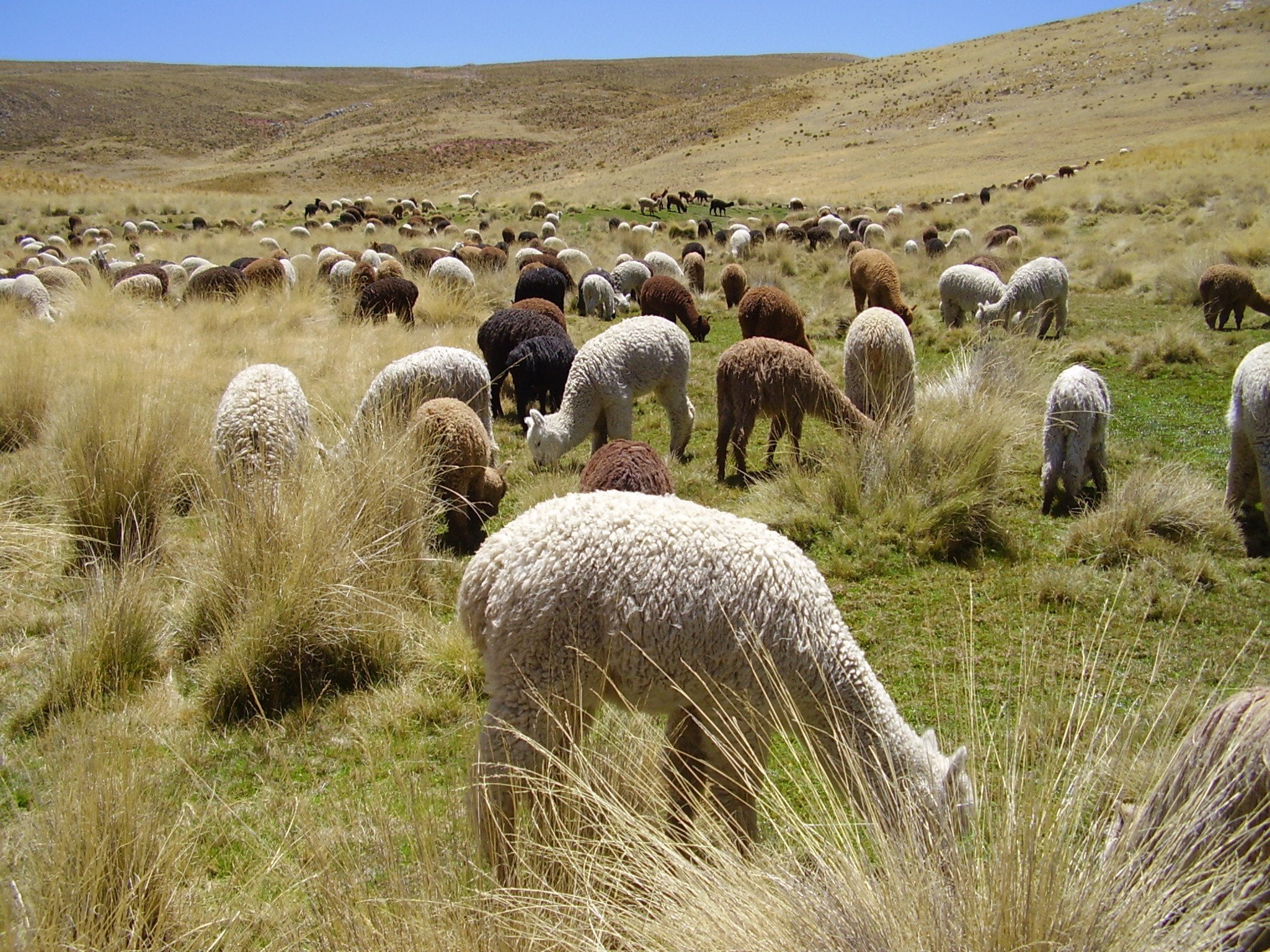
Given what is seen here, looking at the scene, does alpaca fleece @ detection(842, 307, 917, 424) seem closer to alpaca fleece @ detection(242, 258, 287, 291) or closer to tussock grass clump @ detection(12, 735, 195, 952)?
tussock grass clump @ detection(12, 735, 195, 952)

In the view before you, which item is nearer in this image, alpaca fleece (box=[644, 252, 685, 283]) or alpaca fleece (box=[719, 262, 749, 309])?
alpaca fleece (box=[719, 262, 749, 309])

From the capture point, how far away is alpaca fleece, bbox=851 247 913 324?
14258mm

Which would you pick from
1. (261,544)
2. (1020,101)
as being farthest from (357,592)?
(1020,101)

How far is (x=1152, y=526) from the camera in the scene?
21.4 feet

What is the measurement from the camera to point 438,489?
22.3 feet

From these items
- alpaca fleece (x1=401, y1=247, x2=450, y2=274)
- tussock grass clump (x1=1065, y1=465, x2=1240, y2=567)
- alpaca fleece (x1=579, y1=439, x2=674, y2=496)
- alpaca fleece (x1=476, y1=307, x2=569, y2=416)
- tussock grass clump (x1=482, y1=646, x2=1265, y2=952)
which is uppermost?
alpaca fleece (x1=401, y1=247, x2=450, y2=274)

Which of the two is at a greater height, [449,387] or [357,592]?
[449,387]

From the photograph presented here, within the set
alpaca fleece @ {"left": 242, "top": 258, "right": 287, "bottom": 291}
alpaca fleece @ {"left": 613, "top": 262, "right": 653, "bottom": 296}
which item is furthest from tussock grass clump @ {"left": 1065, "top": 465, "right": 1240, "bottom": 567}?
alpaca fleece @ {"left": 242, "top": 258, "right": 287, "bottom": 291}

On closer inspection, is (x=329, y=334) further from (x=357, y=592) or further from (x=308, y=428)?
(x=357, y=592)

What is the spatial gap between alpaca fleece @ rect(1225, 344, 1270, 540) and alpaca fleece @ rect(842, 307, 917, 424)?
110 inches

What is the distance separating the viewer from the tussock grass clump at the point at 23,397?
7.77m

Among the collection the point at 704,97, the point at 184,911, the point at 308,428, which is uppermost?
the point at 704,97

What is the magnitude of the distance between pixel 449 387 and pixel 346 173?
225 feet

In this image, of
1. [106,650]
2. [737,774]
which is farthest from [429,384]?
[737,774]
